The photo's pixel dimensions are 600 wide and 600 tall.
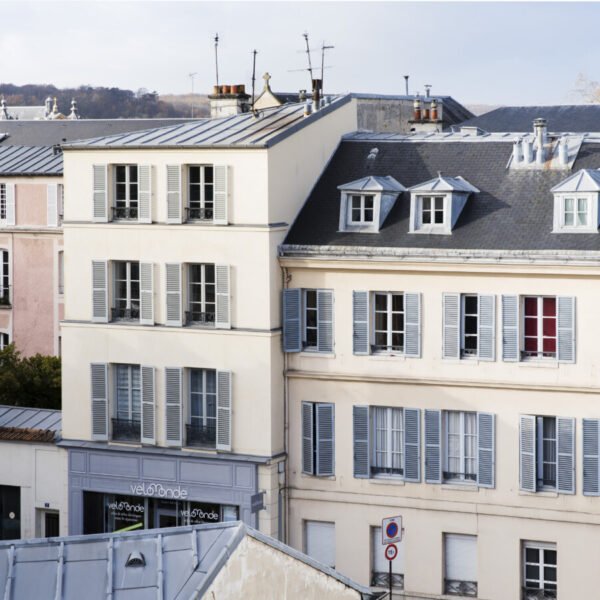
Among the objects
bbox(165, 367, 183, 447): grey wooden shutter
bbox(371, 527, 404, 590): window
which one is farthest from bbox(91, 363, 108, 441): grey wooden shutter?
bbox(371, 527, 404, 590): window

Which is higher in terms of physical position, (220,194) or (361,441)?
(220,194)

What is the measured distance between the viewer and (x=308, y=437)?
153 ft

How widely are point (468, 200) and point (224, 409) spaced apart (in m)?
8.17

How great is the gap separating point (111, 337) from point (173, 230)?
344cm

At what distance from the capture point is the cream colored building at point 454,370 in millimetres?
43312

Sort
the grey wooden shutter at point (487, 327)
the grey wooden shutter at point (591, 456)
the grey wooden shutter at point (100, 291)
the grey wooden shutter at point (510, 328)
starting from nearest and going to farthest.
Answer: the grey wooden shutter at point (591, 456), the grey wooden shutter at point (510, 328), the grey wooden shutter at point (487, 327), the grey wooden shutter at point (100, 291)

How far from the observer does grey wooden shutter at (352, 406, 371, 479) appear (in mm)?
45625

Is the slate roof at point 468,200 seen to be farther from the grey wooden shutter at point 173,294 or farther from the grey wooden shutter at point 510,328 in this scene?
the grey wooden shutter at point 173,294

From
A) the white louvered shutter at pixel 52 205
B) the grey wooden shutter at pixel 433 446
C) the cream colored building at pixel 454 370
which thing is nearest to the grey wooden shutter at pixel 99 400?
the cream colored building at pixel 454 370

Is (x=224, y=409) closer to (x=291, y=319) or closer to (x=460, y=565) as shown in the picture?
(x=291, y=319)

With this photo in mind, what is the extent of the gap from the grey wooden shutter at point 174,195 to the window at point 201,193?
0.30 metres

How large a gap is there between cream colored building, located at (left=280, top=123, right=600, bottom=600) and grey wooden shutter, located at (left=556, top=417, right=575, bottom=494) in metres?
0.05

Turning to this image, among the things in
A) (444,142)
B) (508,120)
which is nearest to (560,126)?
(508,120)

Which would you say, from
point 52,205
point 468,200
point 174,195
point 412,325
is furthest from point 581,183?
point 52,205
